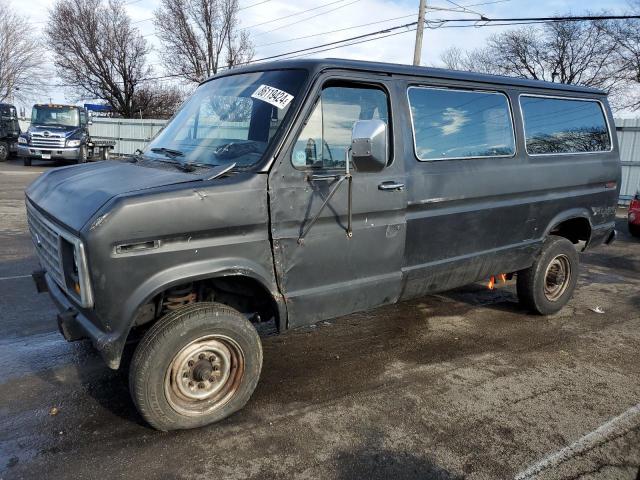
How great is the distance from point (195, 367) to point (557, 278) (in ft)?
13.2

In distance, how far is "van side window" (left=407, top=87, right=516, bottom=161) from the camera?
3.94m

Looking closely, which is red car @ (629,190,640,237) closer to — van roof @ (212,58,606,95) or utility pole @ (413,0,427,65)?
van roof @ (212,58,606,95)

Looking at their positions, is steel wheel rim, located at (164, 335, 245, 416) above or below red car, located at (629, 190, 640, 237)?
below

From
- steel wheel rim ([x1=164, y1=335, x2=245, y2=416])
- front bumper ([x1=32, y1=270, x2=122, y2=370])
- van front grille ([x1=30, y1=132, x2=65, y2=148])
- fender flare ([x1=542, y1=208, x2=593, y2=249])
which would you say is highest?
van front grille ([x1=30, y1=132, x2=65, y2=148])

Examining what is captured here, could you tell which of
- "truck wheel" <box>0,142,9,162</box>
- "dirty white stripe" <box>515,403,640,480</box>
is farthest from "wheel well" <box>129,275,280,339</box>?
"truck wheel" <box>0,142,9,162</box>

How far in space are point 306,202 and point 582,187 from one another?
3.45 metres

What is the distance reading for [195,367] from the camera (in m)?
3.14

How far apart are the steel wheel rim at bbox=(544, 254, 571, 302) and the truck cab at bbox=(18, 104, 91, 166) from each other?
1958 cm

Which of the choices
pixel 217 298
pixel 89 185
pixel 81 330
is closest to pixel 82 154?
pixel 89 185

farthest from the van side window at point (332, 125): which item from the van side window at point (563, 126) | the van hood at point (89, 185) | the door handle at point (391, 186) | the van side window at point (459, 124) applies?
the van side window at point (563, 126)

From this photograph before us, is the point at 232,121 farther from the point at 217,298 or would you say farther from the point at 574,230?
the point at 574,230

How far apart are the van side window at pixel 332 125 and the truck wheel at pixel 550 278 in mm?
2611

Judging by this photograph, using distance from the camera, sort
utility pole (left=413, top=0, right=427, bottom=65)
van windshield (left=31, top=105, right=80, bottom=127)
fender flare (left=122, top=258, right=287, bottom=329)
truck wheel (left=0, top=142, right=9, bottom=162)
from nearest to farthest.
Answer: fender flare (left=122, top=258, right=287, bottom=329), utility pole (left=413, top=0, right=427, bottom=65), van windshield (left=31, top=105, right=80, bottom=127), truck wheel (left=0, top=142, right=9, bottom=162)

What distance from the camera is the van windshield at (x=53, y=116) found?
20.7m
